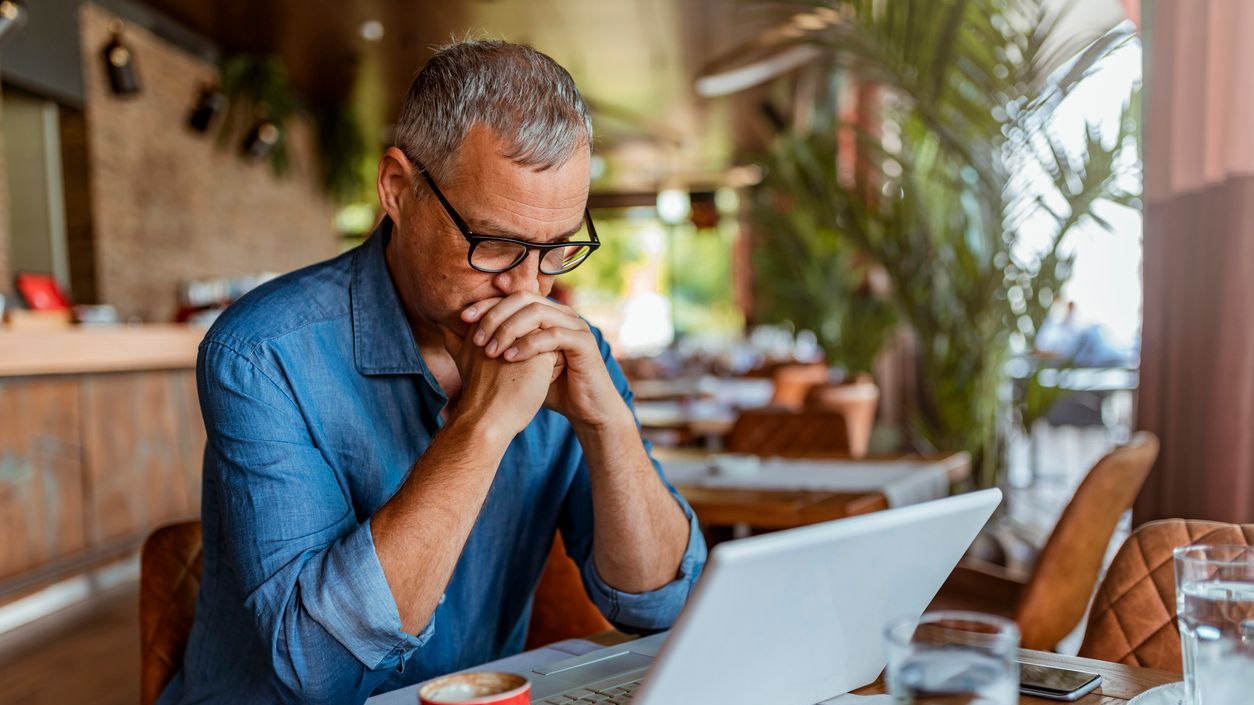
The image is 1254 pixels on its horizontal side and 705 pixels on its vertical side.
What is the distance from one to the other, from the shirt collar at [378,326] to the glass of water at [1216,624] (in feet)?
3.01

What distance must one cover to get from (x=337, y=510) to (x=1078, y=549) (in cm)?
152

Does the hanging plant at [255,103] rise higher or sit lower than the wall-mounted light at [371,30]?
lower

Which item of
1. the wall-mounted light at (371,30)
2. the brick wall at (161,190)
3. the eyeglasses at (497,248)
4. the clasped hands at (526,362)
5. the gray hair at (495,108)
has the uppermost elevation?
the wall-mounted light at (371,30)

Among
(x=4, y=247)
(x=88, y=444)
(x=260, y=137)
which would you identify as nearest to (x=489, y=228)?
(x=88, y=444)

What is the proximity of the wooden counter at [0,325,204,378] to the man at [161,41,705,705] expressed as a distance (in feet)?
10.7

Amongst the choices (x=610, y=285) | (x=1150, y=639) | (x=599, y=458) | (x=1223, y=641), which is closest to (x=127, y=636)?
(x=599, y=458)

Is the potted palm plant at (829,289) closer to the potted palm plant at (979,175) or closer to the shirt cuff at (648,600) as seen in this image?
the potted palm plant at (979,175)

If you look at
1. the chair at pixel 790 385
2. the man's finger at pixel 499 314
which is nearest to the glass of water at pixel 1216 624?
the man's finger at pixel 499 314

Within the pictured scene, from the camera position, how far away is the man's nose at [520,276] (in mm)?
1309

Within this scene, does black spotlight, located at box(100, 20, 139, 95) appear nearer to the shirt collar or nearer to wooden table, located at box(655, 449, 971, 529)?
wooden table, located at box(655, 449, 971, 529)

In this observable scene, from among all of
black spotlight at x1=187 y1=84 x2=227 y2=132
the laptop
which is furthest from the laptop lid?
black spotlight at x1=187 y1=84 x2=227 y2=132

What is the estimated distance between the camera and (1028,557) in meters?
3.70

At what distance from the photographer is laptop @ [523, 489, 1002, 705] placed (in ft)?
2.35

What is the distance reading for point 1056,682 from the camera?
3.38 ft
